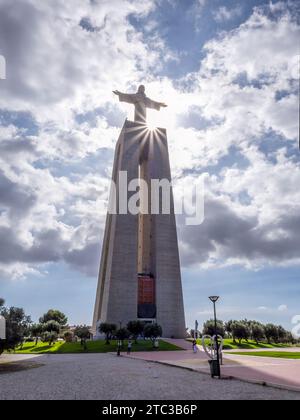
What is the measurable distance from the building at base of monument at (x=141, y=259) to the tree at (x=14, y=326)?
42475 millimetres

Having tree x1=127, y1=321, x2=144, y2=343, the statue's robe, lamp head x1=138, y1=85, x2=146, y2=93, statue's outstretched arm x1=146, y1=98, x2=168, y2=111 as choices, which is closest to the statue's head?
lamp head x1=138, y1=85, x2=146, y2=93

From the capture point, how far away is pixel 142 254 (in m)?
76.3

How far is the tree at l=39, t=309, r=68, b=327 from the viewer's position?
85963mm

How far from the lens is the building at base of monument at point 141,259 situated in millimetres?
66625

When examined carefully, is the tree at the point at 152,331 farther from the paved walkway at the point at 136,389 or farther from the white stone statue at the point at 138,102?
the white stone statue at the point at 138,102

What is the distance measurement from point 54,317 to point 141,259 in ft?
104

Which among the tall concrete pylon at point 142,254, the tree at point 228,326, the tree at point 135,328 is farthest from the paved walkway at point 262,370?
the tall concrete pylon at point 142,254

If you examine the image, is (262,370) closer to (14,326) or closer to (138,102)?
(14,326)

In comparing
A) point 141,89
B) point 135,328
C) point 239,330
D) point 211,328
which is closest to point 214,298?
point 135,328

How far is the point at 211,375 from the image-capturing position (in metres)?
15.1

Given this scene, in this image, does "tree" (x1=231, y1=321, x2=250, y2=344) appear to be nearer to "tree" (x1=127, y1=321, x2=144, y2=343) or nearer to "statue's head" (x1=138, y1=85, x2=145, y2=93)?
"tree" (x1=127, y1=321, x2=144, y2=343)

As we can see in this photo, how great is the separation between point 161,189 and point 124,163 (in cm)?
1044

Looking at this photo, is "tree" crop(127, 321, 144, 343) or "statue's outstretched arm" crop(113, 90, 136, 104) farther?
"statue's outstretched arm" crop(113, 90, 136, 104)

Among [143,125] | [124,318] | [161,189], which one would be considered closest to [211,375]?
[124,318]
